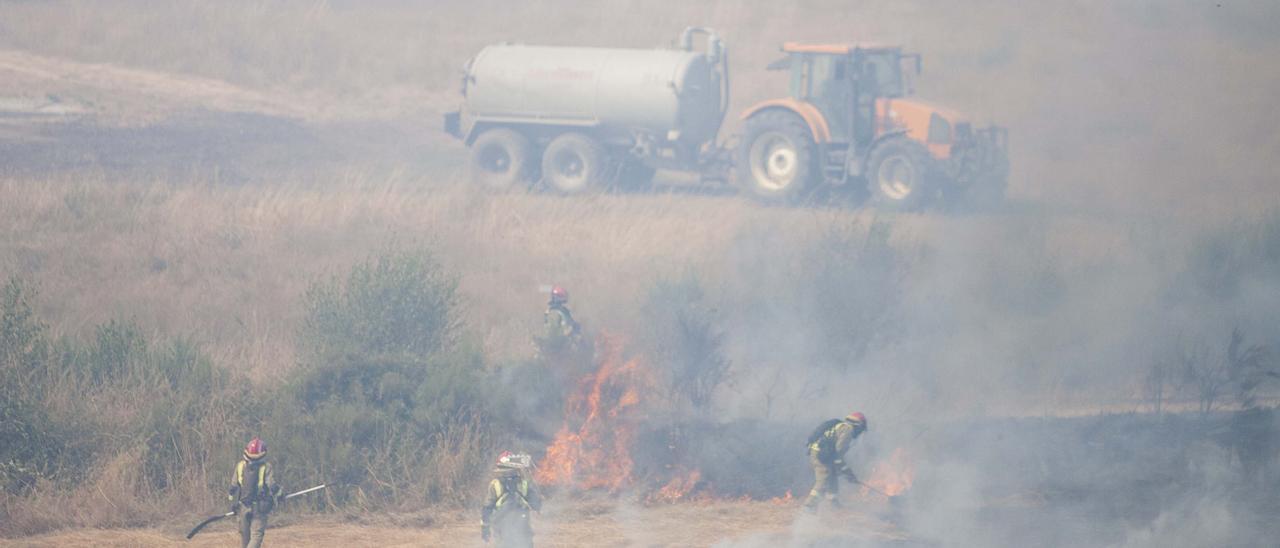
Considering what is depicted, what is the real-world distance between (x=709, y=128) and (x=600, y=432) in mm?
13668

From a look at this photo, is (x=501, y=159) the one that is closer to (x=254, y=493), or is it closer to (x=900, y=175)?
(x=900, y=175)

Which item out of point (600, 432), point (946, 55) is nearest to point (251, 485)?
point (600, 432)

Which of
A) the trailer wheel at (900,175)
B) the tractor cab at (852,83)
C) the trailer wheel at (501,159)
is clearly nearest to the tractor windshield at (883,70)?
the tractor cab at (852,83)

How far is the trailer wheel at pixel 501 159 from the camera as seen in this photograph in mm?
24375

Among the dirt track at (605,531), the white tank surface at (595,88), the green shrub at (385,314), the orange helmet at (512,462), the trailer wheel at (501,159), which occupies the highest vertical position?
the white tank surface at (595,88)

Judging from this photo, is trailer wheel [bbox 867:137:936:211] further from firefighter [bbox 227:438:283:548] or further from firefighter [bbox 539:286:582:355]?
firefighter [bbox 227:438:283:548]

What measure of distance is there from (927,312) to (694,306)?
366cm

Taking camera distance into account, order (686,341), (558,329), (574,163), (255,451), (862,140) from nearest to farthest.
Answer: (255,451)
(558,329)
(686,341)
(862,140)
(574,163)

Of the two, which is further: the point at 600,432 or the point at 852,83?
the point at 852,83

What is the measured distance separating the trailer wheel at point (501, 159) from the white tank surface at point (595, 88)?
1.22 feet

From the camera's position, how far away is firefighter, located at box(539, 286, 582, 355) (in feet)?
43.4

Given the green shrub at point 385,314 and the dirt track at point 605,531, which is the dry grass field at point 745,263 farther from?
the green shrub at point 385,314

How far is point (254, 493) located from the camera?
948 centimetres

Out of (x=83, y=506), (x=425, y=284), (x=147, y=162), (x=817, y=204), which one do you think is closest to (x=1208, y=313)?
(x=817, y=204)
